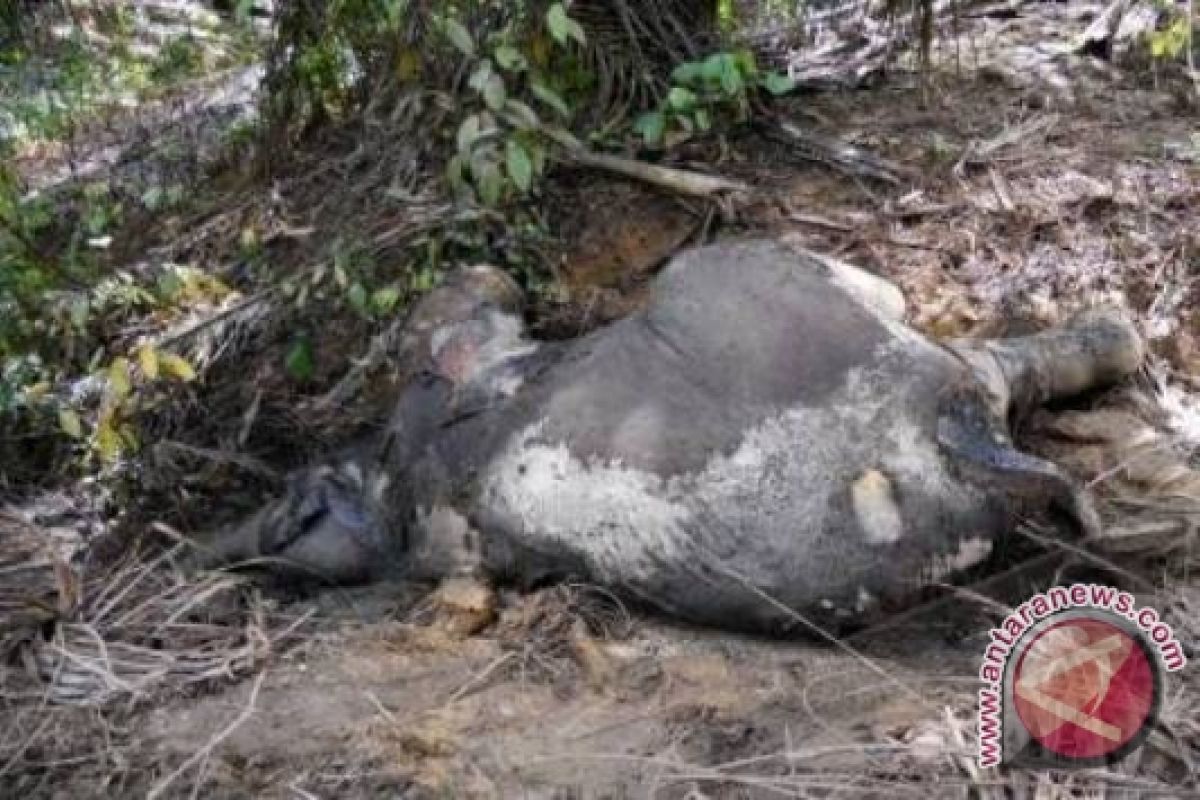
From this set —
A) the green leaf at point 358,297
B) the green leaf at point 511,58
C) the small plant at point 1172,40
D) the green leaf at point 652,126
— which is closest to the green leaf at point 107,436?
the green leaf at point 358,297

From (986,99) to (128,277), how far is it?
8.97ft

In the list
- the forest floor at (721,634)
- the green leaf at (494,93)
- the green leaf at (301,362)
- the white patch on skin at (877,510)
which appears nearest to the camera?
the forest floor at (721,634)

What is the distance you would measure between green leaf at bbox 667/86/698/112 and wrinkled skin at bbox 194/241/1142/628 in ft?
3.08

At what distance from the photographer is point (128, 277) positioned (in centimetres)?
365

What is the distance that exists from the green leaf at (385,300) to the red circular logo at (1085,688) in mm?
1978

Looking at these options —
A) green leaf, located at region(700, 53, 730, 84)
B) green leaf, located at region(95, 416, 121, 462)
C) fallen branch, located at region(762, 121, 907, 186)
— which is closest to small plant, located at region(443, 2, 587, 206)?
green leaf, located at region(700, 53, 730, 84)

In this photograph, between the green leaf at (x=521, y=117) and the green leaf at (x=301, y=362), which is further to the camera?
the green leaf at (x=301, y=362)

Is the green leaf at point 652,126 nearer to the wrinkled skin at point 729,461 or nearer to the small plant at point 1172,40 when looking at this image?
the wrinkled skin at point 729,461

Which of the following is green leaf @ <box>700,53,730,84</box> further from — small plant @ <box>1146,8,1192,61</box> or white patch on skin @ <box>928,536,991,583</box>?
white patch on skin @ <box>928,536,991,583</box>

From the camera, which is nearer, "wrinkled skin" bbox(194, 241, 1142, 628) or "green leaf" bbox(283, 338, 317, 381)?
"wrinkled skin" bbox(194, 241, 1142, 628)

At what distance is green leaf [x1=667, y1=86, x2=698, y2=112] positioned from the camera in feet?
11.2

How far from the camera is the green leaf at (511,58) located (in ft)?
9.37

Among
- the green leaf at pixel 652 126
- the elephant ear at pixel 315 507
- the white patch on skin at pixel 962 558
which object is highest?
the green leaf at pixel 652 126

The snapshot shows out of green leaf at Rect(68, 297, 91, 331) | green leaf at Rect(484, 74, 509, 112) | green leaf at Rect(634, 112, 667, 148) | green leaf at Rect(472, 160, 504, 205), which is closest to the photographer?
green leaf at Rect(484, 74, 509, 112)
